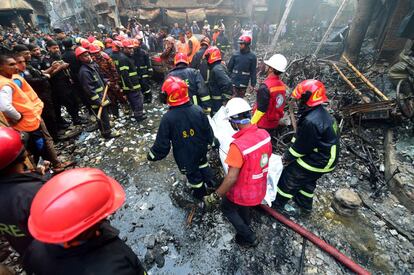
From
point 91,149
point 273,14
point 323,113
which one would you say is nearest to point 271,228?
point 323,113

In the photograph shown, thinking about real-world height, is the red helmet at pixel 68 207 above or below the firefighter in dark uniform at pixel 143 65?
above

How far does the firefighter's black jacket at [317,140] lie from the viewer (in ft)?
8.17

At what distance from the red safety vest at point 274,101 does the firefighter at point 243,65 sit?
68.1 inches

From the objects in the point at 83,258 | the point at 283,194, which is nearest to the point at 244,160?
the point at 283,194

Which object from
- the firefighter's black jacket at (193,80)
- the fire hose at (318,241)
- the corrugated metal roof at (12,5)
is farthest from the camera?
the corrugated metal roof at (12,5)

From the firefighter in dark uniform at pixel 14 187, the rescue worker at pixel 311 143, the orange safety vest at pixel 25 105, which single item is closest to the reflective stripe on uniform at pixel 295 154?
the rescue worker at pixel 311 143

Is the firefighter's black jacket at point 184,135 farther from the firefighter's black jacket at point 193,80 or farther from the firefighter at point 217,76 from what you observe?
the firefighter at point 217,76

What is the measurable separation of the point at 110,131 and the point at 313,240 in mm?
4468

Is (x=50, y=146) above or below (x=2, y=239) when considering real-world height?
above

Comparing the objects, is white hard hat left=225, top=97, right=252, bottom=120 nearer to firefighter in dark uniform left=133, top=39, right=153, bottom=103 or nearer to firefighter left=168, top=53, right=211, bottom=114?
firefighter left=168, top=53, right=211, bottom=114

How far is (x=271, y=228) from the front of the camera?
9.75ft

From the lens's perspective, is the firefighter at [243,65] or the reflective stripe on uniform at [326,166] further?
the firefighter at [243,65]

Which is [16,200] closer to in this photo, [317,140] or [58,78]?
[317,140]

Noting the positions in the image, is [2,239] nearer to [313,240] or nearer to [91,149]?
[91,149]
